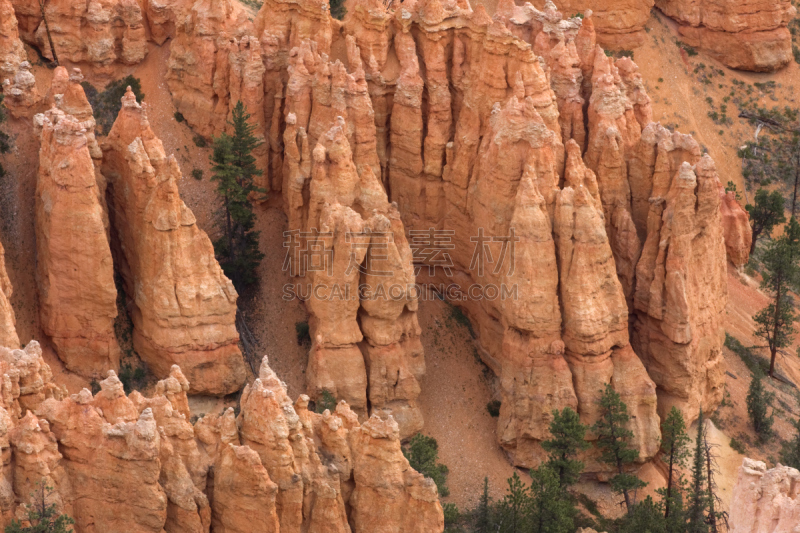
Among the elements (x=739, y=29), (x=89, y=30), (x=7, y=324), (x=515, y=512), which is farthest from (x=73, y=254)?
(x=739, y=29)

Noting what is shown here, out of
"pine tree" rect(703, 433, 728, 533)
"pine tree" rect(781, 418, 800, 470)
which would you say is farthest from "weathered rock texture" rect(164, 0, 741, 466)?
"pine tree" rect(781, 418, 800, 470)

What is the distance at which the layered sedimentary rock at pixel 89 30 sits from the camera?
72.6m

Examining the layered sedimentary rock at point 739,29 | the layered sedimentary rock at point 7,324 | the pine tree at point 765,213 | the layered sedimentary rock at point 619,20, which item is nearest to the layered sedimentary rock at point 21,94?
the layered sedimentary rock at point 7,324

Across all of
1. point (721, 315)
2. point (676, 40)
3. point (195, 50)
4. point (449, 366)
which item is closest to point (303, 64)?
point (195, 50)

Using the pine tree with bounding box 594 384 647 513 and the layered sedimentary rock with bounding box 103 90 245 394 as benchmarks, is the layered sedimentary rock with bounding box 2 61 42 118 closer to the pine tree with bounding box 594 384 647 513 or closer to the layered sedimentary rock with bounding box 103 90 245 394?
the layered sedimentary rock with bounding box 103 90 245 394

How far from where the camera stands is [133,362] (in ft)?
215

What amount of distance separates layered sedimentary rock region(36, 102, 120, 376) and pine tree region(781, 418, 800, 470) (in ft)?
109

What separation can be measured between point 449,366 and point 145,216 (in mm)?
17876

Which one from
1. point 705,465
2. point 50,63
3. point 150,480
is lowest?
point 705,465

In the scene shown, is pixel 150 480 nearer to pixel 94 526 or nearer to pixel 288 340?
pixel 94 526

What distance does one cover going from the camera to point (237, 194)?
228ft

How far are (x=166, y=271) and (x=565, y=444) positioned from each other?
66.2ft

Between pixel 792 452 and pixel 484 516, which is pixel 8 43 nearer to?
pixel 484 516

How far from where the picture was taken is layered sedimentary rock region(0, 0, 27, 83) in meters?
67.2
